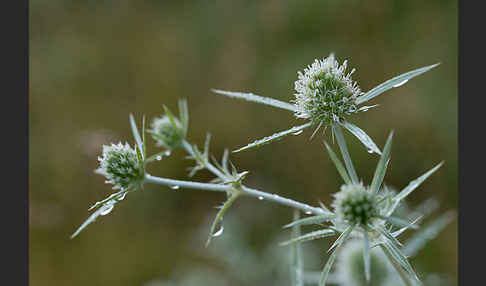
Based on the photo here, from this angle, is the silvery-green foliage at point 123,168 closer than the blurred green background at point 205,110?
Yes

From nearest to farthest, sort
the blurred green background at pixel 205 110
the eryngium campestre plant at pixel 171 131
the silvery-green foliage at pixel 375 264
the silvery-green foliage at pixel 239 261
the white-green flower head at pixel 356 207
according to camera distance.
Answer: the white-green flower head at pixel 356 207
the eryngium campestre plant at pixel 171 131
the silvery-green foliage at pixel 375 264
the silvery-green foliage at pixel 239 261
the blurred green background at pixel 205 110

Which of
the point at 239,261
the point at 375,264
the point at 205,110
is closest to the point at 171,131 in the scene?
the point at 375,264

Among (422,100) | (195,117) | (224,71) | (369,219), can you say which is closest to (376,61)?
(422,100)

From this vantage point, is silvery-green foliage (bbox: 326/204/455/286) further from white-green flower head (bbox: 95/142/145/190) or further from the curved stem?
white-green flower head (bbox: 95/142/145/190)

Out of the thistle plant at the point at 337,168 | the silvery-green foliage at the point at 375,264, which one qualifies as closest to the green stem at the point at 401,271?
the thistle plant at the point at 337,168

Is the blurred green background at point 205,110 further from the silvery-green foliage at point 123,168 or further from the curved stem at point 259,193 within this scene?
the curved stem at point 259,193
